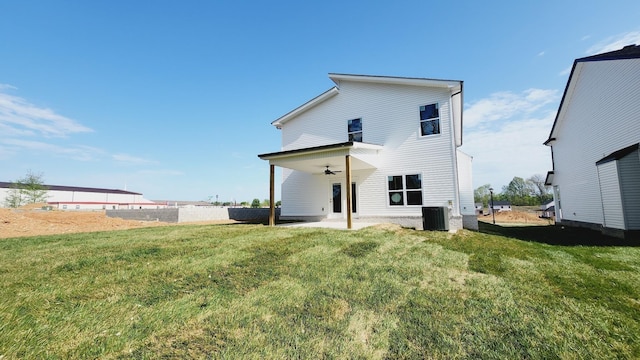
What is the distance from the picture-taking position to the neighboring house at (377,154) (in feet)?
35.1

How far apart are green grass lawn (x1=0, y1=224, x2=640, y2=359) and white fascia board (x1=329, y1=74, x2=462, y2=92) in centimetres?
794

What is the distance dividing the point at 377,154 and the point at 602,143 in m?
10.1

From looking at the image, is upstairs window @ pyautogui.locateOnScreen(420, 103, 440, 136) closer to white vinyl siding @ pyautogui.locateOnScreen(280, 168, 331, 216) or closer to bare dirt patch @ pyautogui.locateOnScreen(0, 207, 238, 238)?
white vinyl siding @ pyautogui.locateOnScreen(280, 168, 331, 216)

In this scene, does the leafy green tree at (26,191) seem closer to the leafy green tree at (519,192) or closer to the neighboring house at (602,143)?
the neighboring house at (602,143)

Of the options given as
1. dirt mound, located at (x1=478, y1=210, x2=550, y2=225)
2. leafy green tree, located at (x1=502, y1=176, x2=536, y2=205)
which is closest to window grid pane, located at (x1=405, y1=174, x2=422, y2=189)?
dirt mound, located at (x1=478, y1=210, x2=550, y2=225)

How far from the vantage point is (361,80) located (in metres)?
12.8

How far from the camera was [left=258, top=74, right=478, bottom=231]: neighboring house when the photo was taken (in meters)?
10.7

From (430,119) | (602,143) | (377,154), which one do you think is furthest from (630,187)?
(377,154)

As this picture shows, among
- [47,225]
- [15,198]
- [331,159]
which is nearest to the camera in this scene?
[331,159]

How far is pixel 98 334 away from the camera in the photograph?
2311 mm

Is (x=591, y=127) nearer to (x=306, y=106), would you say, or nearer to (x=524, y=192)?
(x=306, y=106)

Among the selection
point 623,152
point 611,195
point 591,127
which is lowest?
point 611,195

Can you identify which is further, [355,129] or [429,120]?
[355,129]

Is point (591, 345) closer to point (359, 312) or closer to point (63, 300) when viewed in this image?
point (359, 312)
